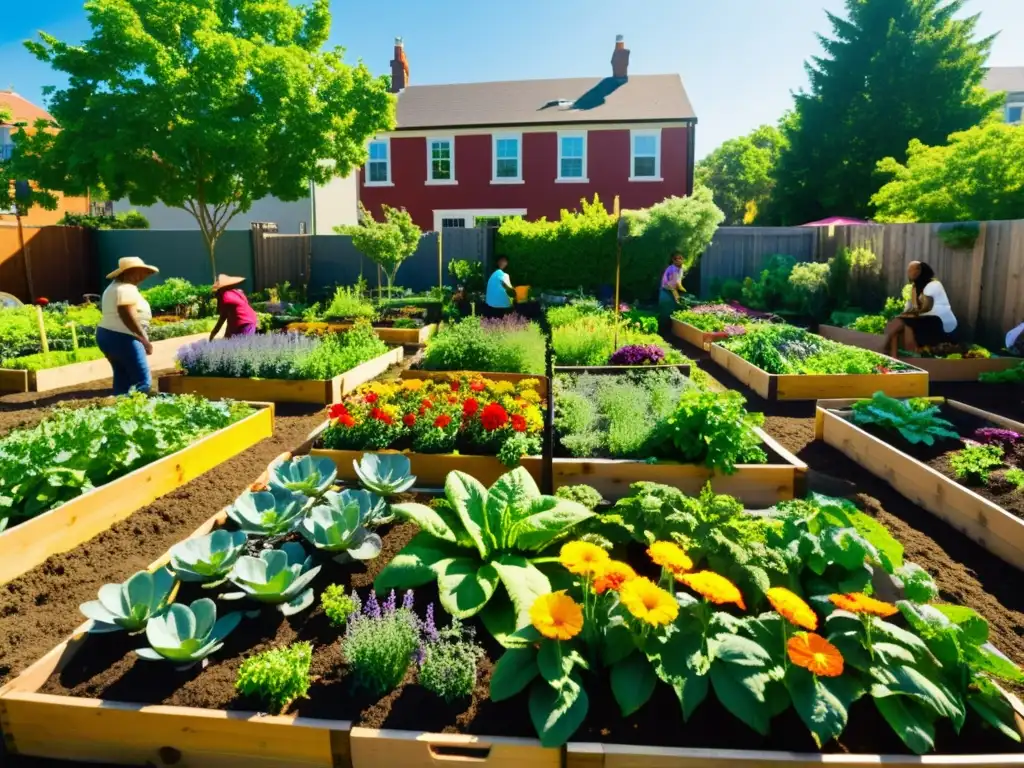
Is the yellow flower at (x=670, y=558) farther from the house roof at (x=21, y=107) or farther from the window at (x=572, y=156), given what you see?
the house roof at (x=21, y=107)

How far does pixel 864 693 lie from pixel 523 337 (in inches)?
279

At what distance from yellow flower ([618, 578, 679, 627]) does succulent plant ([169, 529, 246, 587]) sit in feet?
6.35

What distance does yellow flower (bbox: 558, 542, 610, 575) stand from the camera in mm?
2480

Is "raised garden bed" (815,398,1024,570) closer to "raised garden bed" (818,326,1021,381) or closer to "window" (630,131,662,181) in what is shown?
"raised garden bed" (818,326,1021,381)

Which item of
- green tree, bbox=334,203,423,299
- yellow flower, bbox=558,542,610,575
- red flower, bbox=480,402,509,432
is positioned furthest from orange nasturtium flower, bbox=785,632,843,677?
green tree, bbox=334,203,423,299

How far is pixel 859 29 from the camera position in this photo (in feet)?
89.7

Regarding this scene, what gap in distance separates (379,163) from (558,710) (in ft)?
85.3

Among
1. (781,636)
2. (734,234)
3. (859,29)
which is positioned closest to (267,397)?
(781,636)

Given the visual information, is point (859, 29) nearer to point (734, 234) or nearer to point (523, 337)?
point (734, 234)

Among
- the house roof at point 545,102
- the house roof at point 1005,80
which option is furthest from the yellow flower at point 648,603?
the house roof at point 1005,80

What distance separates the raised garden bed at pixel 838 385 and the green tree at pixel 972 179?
8818 millimetres

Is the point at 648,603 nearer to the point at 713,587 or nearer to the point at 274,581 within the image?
the point at 713,587

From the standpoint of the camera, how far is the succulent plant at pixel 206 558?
3.15m

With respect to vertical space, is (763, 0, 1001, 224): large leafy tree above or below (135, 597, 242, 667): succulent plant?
above
